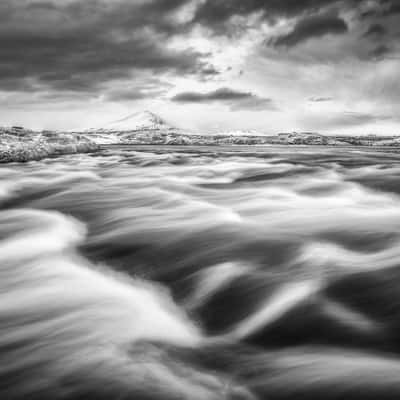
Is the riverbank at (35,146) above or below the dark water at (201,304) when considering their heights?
above

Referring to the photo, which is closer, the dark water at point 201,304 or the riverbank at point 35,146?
the dark water at point 201,304

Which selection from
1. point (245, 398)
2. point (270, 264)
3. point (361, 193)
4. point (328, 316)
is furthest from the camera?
point (361, 193)

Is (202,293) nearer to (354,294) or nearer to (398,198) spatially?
(354,294)

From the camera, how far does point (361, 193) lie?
21.1 ft

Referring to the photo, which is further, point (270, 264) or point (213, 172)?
point (213, 172)

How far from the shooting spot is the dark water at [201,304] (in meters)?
1.55

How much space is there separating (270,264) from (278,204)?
252cm

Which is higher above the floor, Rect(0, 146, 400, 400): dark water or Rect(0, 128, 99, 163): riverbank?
Rect(0, 128, 99, 163): riverbank

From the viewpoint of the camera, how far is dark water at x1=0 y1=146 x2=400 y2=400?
1555 millimetres

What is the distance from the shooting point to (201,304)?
2.30 metres

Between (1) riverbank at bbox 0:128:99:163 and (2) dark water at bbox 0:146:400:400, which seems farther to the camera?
(1) riverbank at bbox 0:128:99:163

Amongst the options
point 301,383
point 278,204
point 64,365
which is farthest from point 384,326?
point 278,204

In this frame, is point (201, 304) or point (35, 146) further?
point (35, 146)

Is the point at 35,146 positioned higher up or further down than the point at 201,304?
higher up
